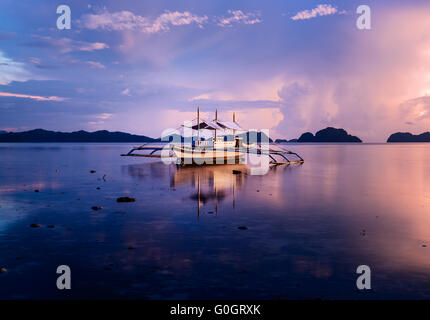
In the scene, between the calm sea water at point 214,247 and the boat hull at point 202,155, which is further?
the boat hull at point 202,155

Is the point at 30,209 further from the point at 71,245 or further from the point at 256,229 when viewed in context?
the point at 256,229

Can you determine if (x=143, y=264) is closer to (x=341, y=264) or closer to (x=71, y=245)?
(x=71, y=245)

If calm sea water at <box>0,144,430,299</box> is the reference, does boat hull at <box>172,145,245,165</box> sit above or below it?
above

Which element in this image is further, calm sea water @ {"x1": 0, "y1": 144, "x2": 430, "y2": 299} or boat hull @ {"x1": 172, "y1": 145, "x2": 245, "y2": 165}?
boat hull @ {"x1": 172, "y1": 145, "x2": 245, "y2": 165}

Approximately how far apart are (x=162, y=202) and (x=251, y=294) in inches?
640

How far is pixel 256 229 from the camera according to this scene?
16.7 meters

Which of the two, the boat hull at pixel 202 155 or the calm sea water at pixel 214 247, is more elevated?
the boat hull at pixel 202 155

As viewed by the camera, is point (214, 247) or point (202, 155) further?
point (202, 155)

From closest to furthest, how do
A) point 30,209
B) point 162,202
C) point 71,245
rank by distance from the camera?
point 71,245, point 30,209, point 162,202

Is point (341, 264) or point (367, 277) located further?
point (341, 264)

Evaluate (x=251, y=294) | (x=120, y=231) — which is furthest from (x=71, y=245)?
(x=251, y=294)

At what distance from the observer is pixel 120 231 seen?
622 inches

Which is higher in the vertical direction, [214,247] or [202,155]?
[202,155]
